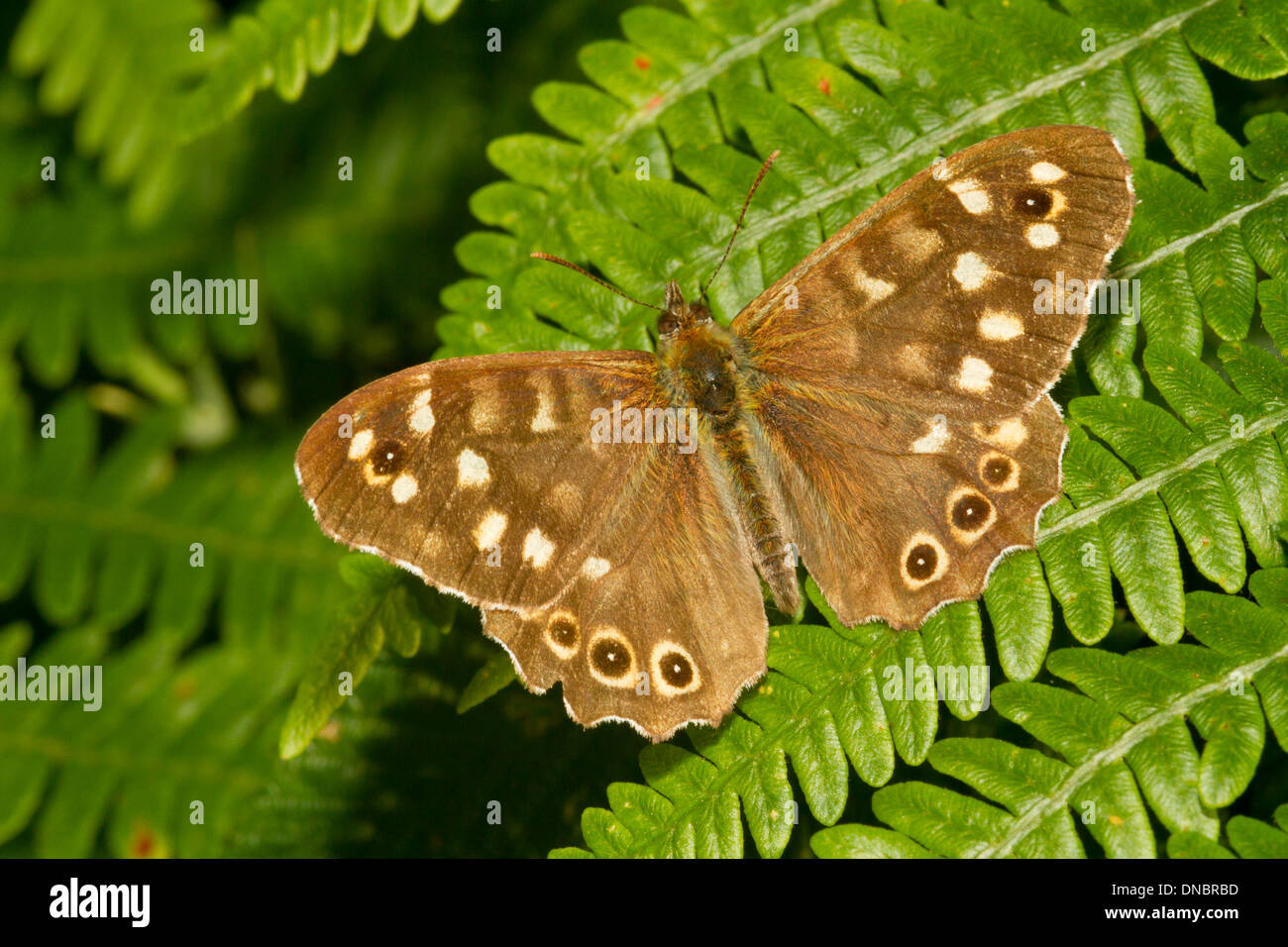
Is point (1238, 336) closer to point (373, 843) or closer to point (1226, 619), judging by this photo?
point (1226, 619)

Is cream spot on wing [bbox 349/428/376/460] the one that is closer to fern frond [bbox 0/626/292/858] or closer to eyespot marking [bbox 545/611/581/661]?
eyespot marking [bbox 545/611/581/661]

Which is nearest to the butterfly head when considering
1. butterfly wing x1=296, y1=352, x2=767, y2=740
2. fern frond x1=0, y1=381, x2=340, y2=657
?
butterfly wing x1=296, y1=352, x2=767, y2=740

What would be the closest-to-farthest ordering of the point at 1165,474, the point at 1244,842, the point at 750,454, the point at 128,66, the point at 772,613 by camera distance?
the point at 1244,842, the point at 1165,474, the point at 772,613, the point at 750,454, the point at 128,66

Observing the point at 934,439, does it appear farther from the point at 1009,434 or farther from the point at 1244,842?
the point at 1244,842

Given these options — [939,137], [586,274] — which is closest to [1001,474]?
[939,137]
